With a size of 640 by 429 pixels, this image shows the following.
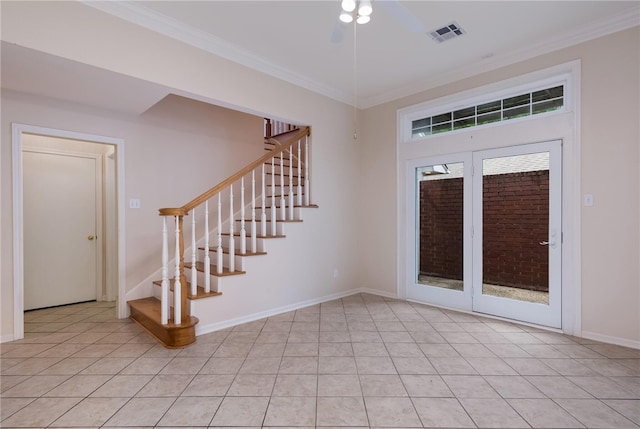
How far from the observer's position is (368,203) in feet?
16.2

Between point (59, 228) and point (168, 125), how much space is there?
2.05m

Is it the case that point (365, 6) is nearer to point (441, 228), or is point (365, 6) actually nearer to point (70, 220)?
point (441, 228)

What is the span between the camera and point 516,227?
3.52 m

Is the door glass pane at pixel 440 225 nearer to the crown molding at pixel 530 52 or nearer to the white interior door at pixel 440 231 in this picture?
the white interior door at pixel 440 231

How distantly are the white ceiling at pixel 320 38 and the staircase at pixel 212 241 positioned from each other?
45.6 inches

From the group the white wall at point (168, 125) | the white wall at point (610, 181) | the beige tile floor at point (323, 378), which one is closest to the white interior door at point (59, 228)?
the beige tile floor at point (323, 378)

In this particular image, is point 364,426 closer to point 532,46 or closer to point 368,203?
point 368,203

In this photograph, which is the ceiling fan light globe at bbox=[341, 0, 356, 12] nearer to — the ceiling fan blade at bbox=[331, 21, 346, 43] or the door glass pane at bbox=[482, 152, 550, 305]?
the ceiling fan blade at bbox=[331, 21, 346, 43]

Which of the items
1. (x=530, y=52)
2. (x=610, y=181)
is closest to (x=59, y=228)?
(x=530, y=52)

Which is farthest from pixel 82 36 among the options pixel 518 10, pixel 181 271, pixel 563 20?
pixel 563 20

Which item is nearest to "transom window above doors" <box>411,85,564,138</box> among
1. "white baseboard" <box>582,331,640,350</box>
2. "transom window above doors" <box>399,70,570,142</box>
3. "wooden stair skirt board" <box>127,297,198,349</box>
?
"transom window above doors" <box>399,70,570,142</box>

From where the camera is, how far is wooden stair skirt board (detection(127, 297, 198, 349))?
2857 mm

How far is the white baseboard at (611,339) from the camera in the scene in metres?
2.81

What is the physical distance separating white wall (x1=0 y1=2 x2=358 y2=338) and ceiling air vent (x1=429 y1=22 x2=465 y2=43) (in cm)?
175
